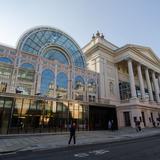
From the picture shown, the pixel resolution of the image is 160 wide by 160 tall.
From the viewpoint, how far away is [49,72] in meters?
26.8

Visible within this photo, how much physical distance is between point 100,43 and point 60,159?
31607 millimetres

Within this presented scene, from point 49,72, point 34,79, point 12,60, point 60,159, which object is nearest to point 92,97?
point 49,72

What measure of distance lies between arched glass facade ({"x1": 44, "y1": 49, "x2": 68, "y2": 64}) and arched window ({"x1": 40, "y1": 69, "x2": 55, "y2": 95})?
3294mm

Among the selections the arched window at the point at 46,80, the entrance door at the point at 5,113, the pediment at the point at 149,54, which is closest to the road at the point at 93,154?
the entrance door at the point at 5,113

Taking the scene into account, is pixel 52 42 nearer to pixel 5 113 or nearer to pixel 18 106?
pixel 18 106

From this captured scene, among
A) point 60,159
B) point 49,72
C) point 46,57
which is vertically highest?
point 46,57

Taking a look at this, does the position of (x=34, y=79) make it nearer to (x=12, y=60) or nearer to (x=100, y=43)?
(x=12, y=60)

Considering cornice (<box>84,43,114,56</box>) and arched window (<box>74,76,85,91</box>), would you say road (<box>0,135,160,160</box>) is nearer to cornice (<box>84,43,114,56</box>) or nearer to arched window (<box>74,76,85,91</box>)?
arched window (<box>74,76,85,91</box>)

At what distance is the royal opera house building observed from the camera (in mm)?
19859

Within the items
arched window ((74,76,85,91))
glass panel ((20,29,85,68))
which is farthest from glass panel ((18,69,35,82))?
arched window ((74,76,85,91))

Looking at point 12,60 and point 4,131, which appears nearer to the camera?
point 4,131

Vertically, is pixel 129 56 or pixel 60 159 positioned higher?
pixel 129 56

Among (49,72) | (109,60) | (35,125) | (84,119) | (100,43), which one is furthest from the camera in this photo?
(109,60)

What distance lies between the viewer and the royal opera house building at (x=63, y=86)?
19.9m
